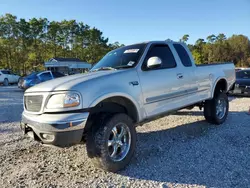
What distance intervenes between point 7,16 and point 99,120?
51.7 metres

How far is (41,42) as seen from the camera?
5372cm

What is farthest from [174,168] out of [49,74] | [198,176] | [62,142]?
[49,74]

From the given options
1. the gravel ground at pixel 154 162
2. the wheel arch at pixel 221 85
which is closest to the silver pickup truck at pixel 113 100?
the gravel ground at pixel 154 162

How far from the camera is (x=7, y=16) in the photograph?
4756 centimetres

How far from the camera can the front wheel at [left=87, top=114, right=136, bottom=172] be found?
347cm

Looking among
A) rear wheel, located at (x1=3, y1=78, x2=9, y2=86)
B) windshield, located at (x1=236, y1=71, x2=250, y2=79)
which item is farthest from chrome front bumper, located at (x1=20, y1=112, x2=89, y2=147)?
rear wheel, located at (x1=3, y1=78, x2=9, y2=86)

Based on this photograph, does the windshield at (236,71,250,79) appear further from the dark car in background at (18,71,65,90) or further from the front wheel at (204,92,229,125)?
the dark car in background at (18,71,65,90)

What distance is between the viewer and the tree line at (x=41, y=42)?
4791cm

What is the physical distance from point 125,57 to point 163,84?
0.88m

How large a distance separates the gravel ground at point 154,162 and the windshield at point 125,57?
165 cm

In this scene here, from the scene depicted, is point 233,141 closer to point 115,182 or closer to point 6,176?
point 115,182

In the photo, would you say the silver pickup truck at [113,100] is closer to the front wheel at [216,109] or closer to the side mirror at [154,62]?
the side mirror at [154,62]

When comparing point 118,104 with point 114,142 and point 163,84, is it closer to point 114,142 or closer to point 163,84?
point 114,142

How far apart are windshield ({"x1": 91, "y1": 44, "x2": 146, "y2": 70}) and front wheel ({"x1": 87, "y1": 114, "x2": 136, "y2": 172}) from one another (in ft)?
3.58
